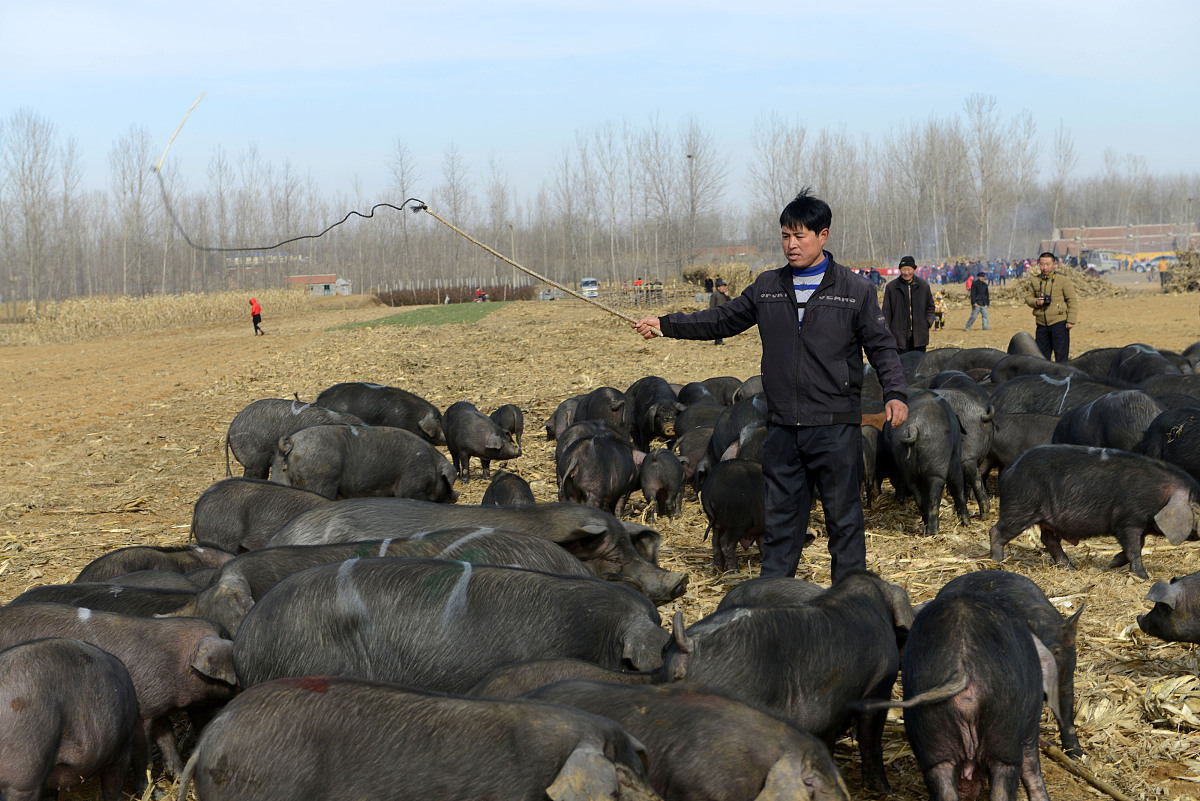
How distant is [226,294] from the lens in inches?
1924

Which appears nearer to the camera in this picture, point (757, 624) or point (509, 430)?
point (757, 624)

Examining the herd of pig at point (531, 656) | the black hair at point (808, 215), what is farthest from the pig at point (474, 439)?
the black hair at point (808, 215)

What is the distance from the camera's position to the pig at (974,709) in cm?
344

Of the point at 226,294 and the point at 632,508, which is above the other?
the point at 226,294

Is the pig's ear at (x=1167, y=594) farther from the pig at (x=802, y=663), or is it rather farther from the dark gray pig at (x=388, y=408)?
the dark gray pig at (x=388, y=408)

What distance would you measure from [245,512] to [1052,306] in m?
11.0

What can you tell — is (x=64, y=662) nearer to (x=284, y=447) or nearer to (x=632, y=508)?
(x=284, y=447)

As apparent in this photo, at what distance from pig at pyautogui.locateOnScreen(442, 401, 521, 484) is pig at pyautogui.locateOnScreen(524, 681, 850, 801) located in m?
7.08

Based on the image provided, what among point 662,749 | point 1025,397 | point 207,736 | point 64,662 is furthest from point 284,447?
point 1025,397

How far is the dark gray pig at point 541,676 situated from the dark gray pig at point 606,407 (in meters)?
7.16

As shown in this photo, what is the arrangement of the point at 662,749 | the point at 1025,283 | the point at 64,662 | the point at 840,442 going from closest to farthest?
the point at 662,749 < the point at 64,662 < the point at 840,442 < the point at 1025,283

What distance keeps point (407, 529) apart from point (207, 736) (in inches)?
89.2

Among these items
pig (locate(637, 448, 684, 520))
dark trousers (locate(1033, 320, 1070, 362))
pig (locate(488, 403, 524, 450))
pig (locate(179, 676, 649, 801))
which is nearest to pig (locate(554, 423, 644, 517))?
pig (locate(637, 448, 684, 520))

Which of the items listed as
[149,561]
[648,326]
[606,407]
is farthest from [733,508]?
[606,407]
